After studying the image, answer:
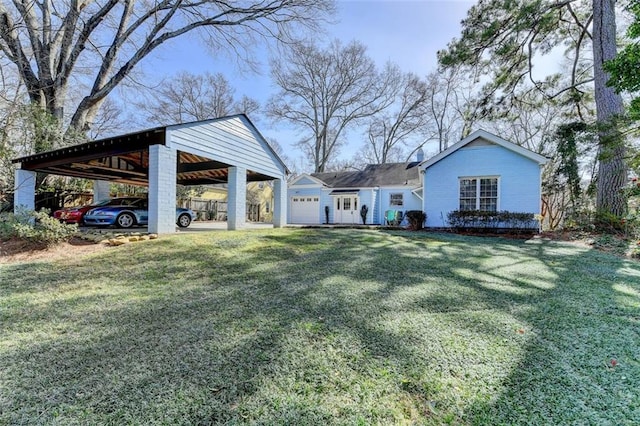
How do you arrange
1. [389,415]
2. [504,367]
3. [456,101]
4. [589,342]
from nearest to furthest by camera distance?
1. [389,415]
2. [504,367]
3. [589,342]
4. [456,101]

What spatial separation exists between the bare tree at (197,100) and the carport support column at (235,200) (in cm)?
1924

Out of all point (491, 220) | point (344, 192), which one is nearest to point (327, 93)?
point (344, 192)

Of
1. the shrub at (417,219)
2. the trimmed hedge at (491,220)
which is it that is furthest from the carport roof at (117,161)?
the trimmed hedge at (491,220)

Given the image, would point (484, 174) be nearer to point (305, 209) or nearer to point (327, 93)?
point (305, 209)

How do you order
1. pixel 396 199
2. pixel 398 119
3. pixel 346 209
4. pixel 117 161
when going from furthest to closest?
1. pixel 398 119
2. pixel 346 209
3. pixel 396 199
4. pixel 117 161

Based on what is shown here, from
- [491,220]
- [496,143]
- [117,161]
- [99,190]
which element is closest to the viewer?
[117,161]

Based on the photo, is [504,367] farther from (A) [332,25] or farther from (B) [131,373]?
(A) [332,25]

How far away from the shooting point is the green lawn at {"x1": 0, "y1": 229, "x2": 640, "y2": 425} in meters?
1.76

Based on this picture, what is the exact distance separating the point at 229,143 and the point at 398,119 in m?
22.2

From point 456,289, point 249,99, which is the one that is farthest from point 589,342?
point 249,99

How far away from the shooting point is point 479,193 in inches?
481

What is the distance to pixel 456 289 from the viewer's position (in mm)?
4039

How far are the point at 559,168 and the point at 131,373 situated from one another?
16.5 m

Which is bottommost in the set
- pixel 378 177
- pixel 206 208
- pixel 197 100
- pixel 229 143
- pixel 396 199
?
pixel 206 208
